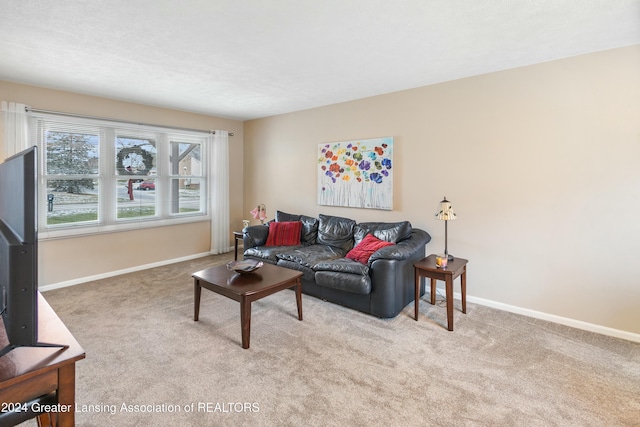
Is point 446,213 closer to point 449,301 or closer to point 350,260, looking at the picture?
point 449,301

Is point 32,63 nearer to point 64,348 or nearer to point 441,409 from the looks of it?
point 64,348

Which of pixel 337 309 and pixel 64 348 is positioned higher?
pixel 64 348

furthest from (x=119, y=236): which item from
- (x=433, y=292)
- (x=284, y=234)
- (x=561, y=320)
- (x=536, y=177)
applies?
(x=561, y=320)

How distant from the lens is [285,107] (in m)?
4.91

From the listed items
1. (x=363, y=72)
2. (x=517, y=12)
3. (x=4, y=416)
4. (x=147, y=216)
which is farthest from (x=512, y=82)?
(x=147, y=216)

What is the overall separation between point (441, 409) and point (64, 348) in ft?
6.38

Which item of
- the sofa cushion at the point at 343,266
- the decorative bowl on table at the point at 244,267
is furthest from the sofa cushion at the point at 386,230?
the decorative bowl on table at the point at 244,267

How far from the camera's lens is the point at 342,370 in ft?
7.55

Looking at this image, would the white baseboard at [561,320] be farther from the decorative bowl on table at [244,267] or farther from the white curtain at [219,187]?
the white curtain at [219,187]

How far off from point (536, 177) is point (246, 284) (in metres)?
2.95

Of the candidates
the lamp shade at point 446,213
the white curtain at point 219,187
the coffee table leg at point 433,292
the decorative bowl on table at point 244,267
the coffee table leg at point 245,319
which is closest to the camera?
the coffee table leg at point 245,319

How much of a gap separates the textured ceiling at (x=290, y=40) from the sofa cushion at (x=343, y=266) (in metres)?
1.99

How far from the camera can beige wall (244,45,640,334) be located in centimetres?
275

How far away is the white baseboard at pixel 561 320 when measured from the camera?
276 centimetres
